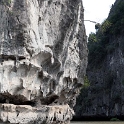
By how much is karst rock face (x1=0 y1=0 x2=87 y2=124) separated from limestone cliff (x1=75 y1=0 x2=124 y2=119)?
19.5 metres

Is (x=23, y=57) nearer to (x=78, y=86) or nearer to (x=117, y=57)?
(x=78, y=86)

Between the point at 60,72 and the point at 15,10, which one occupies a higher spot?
the point at 15,10

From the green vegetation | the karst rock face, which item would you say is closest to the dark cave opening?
the karst rock face

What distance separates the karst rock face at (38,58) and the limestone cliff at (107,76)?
19.5 metres

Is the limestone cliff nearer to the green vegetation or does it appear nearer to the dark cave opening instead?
the green vegetation

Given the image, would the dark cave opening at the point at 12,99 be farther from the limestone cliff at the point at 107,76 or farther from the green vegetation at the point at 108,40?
the green vegetation at the point at 108,40

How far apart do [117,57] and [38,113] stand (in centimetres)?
2291

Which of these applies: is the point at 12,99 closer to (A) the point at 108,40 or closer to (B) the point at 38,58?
(B) the point at 38,58

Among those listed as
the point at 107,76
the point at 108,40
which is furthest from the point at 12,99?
the point at 108,40

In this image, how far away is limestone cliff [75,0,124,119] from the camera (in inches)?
1132

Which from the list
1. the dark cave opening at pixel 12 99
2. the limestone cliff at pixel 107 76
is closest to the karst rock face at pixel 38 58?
the dark cave opening at pixel 12 99

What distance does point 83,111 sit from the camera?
32219 millimetres

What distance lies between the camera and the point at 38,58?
25.3 ft

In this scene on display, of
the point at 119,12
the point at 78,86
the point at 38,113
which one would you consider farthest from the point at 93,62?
the point at 38,113
